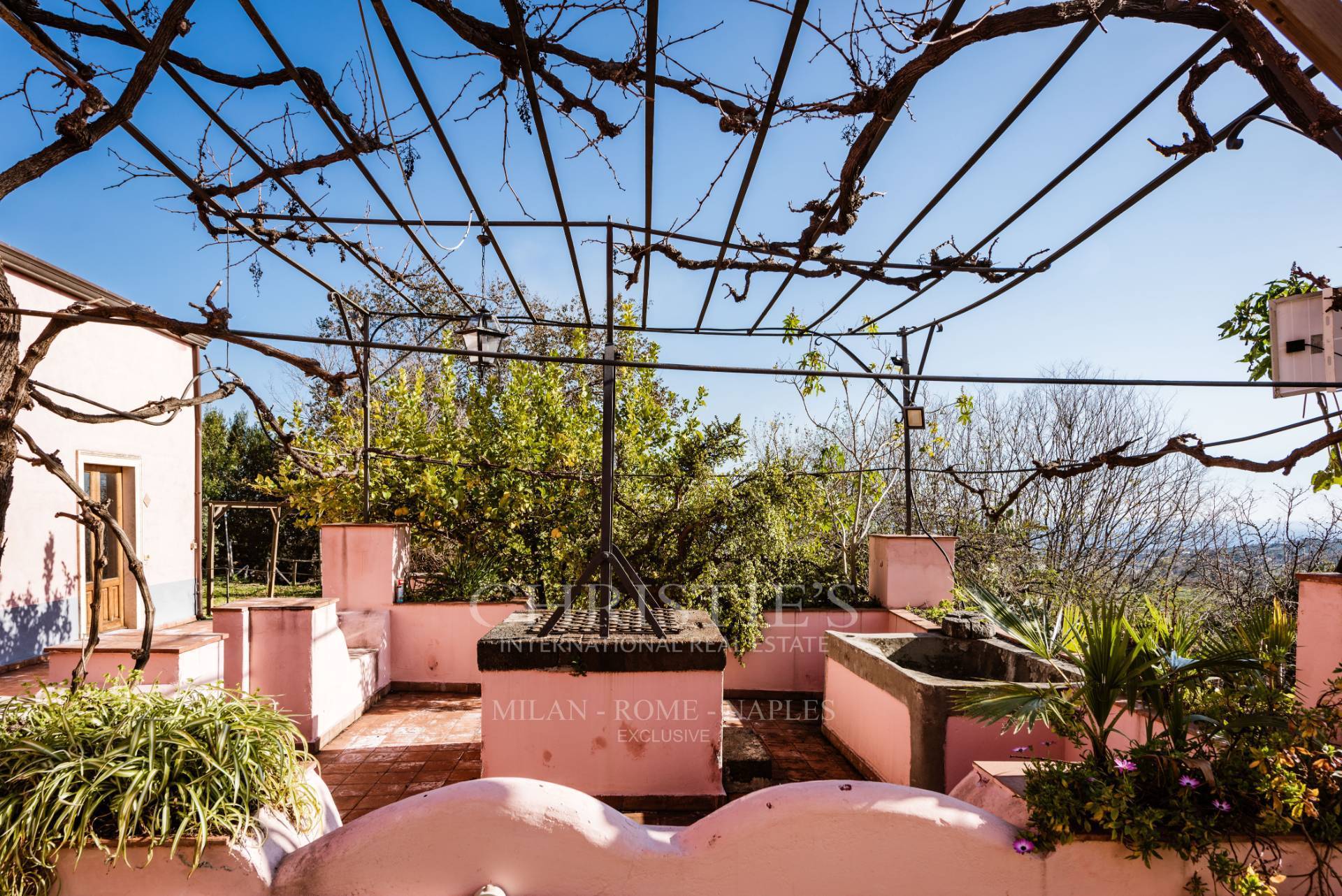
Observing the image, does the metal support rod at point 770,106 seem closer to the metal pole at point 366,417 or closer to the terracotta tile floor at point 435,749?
the metal pole at point 366,417

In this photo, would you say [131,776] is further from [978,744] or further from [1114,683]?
[978,744]

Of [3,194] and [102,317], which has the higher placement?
[3,194]

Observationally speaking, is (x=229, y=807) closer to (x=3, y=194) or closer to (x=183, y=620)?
(x=3, y=194)

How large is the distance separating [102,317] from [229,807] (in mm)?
1701

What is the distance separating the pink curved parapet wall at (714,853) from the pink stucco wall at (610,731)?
205cm

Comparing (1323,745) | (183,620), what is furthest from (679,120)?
(183,620)

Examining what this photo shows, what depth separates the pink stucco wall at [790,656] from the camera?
6363mm

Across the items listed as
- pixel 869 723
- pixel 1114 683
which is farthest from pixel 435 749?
pixel 1114 683

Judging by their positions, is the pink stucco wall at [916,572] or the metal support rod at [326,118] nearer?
the metal support rod at [326,118]

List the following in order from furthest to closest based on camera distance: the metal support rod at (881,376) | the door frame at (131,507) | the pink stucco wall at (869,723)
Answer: the door frame at (131,507)
the pink stucco wall at (869,723)
the metal support rod at (881,376)

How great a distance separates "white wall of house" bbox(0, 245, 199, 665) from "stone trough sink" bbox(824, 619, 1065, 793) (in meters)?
6.05

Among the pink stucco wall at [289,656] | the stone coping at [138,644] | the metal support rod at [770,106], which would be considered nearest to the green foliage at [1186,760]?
the metal support rod at [770,106]

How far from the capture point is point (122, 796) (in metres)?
1.73

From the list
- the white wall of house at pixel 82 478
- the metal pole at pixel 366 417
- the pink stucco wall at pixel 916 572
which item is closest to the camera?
the metal pole at pixel 366 417
